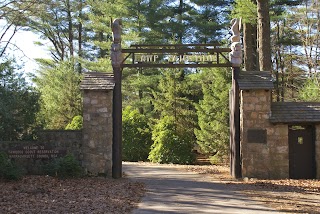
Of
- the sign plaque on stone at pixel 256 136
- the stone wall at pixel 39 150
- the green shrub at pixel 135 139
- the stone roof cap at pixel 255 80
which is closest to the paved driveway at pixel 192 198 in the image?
the sign plaque on stone at pixel 256 136

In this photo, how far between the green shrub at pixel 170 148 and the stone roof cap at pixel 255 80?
26.9ft

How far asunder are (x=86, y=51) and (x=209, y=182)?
2518 cm

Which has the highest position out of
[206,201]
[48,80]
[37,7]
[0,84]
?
[37,7]

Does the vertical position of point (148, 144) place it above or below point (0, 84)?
below

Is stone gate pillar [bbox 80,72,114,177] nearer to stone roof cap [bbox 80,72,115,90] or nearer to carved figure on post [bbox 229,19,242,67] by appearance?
stone roof cap [bbox 80,72,115,90]

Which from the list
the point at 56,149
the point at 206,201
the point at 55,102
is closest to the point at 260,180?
the point at 206,201

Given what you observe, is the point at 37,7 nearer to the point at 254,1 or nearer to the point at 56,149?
the point at 56,149

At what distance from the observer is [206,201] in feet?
32.9

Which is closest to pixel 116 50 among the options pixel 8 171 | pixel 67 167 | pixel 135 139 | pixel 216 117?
pixel 67 167

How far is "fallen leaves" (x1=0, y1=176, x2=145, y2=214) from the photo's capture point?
8.66m

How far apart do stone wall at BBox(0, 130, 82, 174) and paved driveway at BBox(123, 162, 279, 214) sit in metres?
2.54

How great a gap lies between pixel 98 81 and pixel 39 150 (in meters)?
3.17

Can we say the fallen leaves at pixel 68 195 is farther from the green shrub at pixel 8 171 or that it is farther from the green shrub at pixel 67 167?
the green shrub at pixel 67 167

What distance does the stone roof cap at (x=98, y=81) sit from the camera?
14578 mm
